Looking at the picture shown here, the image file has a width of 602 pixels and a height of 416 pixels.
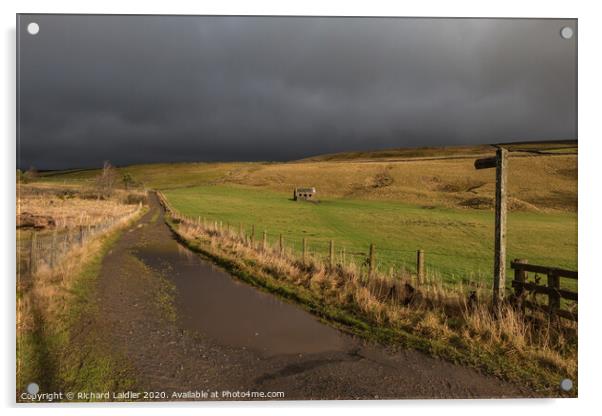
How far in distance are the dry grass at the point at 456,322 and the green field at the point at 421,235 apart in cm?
451

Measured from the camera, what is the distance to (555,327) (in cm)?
663

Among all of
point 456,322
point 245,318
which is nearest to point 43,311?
point 245,318

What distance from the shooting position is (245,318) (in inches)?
329

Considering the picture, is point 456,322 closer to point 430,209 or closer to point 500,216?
point 500,216

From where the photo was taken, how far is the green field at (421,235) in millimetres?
18797

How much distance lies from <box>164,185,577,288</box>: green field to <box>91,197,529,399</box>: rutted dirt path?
274 inches

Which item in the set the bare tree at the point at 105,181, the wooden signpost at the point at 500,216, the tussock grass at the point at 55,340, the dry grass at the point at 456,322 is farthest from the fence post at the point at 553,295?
the bare tree at the point at 105,181

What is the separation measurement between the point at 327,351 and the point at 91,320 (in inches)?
195

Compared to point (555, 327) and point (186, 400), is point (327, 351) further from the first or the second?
point (555, 327)

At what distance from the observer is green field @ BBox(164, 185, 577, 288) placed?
18797 millimetres

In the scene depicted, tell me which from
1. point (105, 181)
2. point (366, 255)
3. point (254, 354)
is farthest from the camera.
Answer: point (105, 181)

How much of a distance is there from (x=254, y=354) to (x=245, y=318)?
1928mm

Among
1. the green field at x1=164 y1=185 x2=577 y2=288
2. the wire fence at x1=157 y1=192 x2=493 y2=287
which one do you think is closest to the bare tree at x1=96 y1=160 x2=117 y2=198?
the green field at x1=164 y1=185 x2=577 y2=288

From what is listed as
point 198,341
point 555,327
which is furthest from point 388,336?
point 198,341
